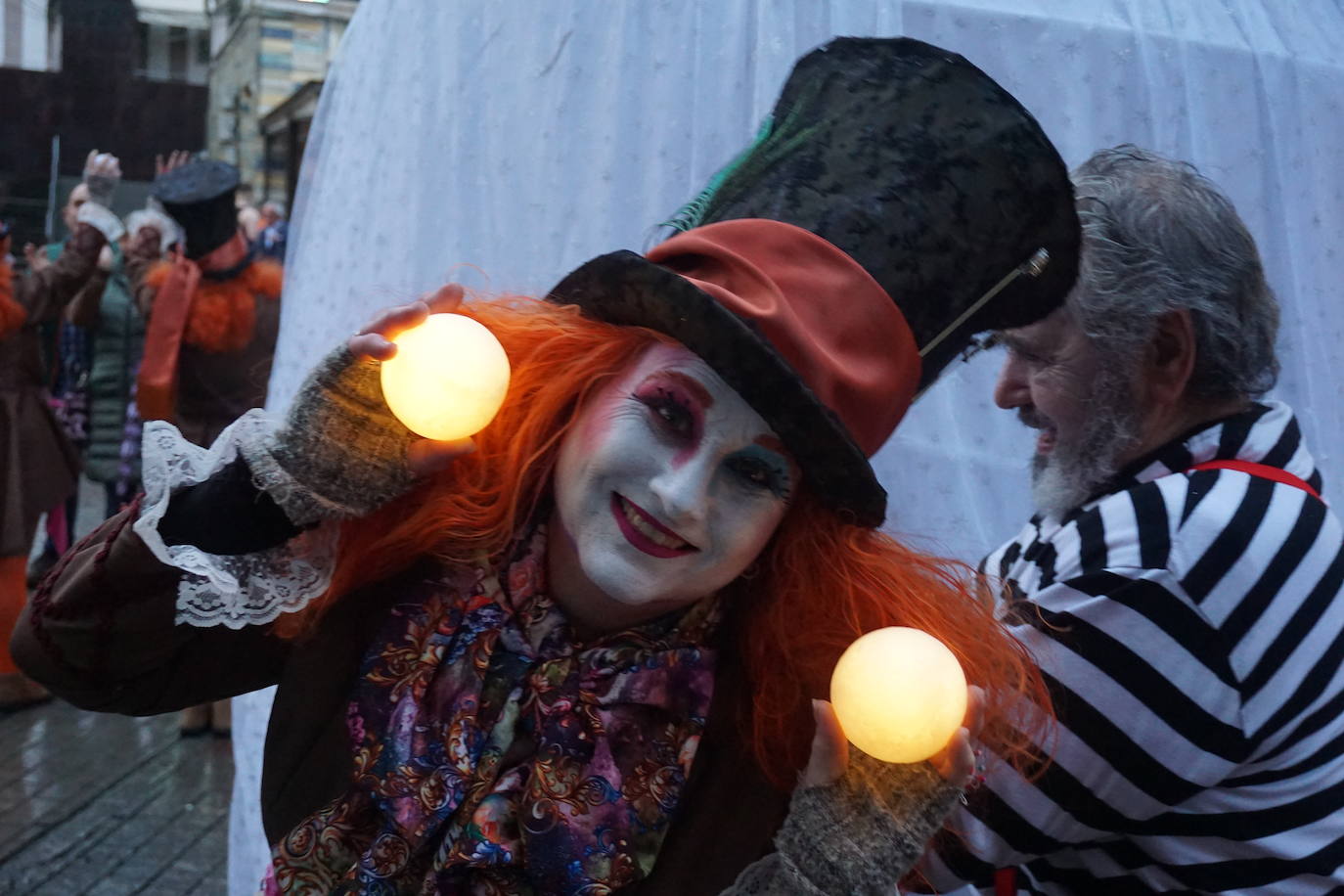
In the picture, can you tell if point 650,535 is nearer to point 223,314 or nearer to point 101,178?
point 223,314

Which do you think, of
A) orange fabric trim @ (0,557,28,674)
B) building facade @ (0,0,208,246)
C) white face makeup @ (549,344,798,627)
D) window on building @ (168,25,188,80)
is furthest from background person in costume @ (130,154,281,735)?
window on building @ (168,25,188,80)

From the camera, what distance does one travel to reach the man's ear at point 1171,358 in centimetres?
178

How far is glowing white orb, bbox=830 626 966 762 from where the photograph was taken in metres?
1.22

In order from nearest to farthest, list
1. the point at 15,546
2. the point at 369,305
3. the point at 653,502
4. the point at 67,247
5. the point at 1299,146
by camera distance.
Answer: the point at 653,502 < the point at 369,305 < the point at 1299,146 < the point at 15,546 < the point at 67,247

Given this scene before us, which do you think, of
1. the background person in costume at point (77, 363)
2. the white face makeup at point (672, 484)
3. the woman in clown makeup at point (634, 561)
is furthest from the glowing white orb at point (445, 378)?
the background person in costume at point (77, 363)

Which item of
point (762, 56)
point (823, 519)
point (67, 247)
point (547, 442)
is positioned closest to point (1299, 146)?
point (762, 56)

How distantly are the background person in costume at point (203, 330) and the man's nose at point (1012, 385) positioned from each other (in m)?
3.36

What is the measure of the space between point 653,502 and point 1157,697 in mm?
745

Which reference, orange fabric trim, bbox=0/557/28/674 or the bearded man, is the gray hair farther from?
orange fabric trim, bbox=0/557/28/674

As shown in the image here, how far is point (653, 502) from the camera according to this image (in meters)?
1.34

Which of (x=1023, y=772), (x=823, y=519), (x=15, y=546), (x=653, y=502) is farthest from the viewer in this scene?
(x=15, y=546)

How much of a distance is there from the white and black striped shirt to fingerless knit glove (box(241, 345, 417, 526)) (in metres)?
0.90

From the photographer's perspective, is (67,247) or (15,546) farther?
(67,247)

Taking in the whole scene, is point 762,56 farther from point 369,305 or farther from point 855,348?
point 855,348
